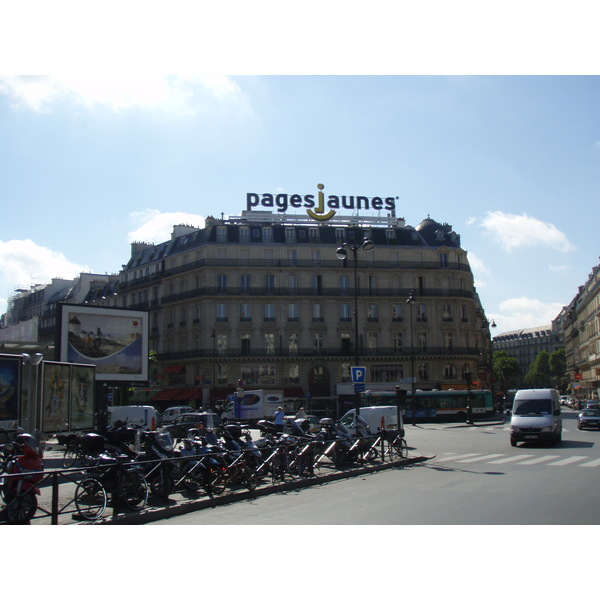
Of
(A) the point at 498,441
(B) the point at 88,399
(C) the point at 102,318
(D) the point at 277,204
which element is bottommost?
(A) the point at 498,441

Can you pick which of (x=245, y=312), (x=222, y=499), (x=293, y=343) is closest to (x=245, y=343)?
(x=245, y=312)

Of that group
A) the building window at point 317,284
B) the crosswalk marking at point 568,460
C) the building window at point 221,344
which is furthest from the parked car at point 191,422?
the building window at point 317,284

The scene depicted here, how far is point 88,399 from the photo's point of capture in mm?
21031

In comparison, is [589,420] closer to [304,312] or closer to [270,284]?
[304,312]

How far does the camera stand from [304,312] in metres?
56.9

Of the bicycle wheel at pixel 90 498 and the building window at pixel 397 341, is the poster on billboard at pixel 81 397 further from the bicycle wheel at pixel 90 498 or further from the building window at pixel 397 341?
the building window at pixel 397 341

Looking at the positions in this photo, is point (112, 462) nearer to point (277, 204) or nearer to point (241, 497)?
point (241, 497)

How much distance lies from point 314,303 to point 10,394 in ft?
136

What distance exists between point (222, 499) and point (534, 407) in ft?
50.3

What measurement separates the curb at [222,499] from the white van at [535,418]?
296 inches

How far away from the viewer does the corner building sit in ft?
182

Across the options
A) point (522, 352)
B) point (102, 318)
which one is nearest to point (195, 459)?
point (102, 318)

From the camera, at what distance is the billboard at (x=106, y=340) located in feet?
79.1

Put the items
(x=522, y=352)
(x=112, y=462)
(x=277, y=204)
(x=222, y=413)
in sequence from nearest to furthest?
(x=112, y=462) < (x=222, y=413) < (x=277, y=204) < (x=522, y=352)
